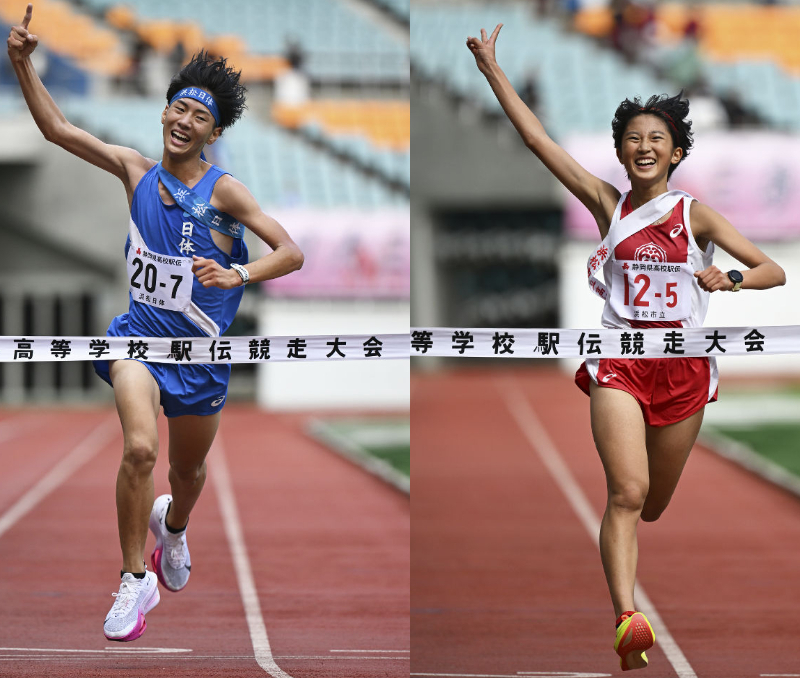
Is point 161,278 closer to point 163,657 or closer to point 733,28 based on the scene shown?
point 163,657

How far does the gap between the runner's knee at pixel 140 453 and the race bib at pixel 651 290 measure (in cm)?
175

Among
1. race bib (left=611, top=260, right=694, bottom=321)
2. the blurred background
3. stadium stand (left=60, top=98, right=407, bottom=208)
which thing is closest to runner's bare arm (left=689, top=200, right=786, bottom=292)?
race bib (left=611, top=260, right=694, bottom=321)

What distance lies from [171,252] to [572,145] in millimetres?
20931

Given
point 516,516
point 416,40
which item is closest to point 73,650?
point 516,516

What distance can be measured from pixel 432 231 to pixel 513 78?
12.3 ft

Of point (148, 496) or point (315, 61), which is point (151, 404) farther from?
point (315, 61)

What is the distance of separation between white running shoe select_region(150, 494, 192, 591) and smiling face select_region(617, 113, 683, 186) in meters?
2.51

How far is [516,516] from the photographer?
10422 millimetres

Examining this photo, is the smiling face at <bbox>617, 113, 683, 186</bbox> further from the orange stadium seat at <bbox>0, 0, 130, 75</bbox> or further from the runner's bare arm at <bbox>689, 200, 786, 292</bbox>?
the orange stadium seat at <bbox>0, 0, 130, 75</bbox>

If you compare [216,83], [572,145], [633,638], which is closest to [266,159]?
[572,145]

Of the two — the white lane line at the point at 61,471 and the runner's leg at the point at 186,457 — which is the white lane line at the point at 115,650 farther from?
the white lane line at the point at 61,471

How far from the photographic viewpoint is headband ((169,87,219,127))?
475cm

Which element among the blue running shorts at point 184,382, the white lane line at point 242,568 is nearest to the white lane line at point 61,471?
the white lane line at point 242,568

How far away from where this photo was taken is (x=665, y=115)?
4.53 m
